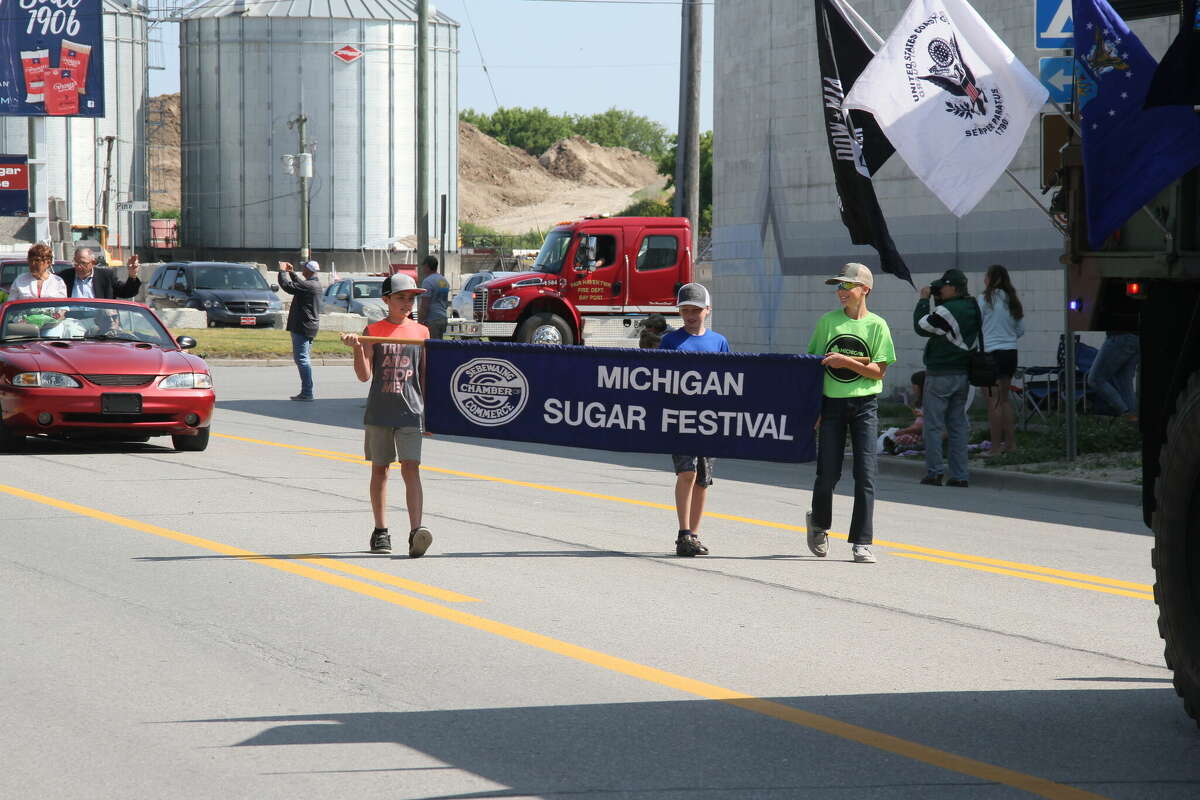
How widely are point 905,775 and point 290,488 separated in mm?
8288

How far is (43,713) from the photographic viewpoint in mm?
5820

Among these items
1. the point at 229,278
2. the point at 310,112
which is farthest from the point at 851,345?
the point at 310,112

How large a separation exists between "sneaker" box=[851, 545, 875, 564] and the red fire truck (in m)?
17.2

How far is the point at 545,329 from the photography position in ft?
86.4

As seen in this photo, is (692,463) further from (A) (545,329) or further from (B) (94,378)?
(A) (545,329)

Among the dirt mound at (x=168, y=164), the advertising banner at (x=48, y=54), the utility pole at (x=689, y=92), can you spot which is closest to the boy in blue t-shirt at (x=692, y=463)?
the utility pole at (x=689, y=92)

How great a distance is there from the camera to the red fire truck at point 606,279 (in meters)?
26.8

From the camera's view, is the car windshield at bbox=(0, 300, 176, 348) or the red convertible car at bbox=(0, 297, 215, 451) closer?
the red convertible car at bbox=(0, 297, 215, 451)

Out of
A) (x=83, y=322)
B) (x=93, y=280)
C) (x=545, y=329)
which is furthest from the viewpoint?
(x=545, y=329)

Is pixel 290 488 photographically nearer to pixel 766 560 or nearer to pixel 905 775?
pixel 766 560

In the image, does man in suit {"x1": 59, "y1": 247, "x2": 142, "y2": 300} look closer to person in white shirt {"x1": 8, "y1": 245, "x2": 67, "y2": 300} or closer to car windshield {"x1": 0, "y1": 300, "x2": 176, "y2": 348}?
person in white shirt {"x1": 8, "y1": 245, "x2": 67, "y2": 300}

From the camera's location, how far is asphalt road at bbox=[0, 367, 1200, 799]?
5.16m

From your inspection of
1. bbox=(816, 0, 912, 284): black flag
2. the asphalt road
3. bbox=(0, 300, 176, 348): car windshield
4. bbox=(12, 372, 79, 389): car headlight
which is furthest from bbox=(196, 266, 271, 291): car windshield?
the asphalt road

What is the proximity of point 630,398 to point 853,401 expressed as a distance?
4.53 ft
